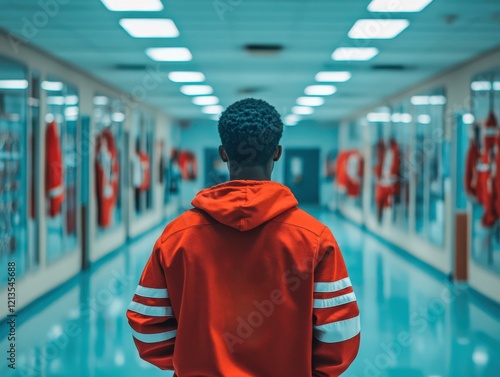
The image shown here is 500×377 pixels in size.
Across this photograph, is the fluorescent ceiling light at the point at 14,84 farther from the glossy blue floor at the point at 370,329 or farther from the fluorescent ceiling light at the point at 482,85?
the fluorescent ceiling light at the point at 482,85

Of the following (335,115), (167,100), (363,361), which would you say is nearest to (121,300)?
(363,361)

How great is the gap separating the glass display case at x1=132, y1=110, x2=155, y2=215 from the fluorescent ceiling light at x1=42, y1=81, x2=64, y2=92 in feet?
13.3

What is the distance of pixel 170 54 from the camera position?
661cm

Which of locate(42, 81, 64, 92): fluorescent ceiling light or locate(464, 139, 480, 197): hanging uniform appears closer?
locate(464, 139, 480, 197): hanging uniform

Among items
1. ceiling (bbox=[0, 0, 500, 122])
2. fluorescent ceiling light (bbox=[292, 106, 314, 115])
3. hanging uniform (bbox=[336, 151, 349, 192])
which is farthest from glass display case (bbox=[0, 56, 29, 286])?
hanging uniform (bbox=[336, 151, 349, 192])

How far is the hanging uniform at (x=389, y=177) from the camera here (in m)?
9.34

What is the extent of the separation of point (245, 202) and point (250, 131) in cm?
18

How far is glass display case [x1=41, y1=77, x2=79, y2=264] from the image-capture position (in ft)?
20.8

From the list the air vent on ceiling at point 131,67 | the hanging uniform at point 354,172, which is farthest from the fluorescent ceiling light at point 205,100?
the hanging uniform at point 354,172

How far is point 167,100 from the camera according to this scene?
11.6 m

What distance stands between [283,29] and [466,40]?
1935mm

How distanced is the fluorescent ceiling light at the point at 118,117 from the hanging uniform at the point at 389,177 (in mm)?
4809

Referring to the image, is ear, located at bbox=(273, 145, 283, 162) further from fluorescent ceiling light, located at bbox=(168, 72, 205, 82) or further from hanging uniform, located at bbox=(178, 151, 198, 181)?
hanging uniform, located at bbox=(178, 151, 198, 181)

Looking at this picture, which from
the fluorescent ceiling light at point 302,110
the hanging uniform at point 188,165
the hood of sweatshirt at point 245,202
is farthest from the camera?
the hanging uniform at point 188,165
